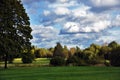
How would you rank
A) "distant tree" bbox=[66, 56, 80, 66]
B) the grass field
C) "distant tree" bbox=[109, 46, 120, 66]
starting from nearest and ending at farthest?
the grass field, "distant tree" bbox=[109, 46, 120, 66], "distant tree" bbox=[66, 56, 80, 66]

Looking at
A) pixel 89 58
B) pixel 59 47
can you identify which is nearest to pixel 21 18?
pixel 89 58

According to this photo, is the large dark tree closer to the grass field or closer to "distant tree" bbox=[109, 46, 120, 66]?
the grass field

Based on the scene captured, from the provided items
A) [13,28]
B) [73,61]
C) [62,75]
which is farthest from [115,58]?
[62,75]

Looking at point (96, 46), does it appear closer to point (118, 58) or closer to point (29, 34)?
point (118, 58)

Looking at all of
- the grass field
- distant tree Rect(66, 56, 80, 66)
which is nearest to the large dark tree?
the grass field

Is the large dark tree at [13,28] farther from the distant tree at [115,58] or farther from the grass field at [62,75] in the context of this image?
the distant tree at [115,58]

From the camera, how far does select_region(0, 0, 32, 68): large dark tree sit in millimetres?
66938

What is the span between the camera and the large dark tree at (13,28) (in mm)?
66938

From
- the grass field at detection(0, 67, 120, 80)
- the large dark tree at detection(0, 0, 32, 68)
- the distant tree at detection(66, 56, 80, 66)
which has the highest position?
the large dark tree at detection(0, 0, 32, 68)

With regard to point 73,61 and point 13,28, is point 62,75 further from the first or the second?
point 73,61

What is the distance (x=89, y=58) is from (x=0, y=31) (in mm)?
35245

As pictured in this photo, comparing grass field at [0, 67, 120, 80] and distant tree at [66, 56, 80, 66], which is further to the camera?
distant tree at [66, 56, 80, 66]

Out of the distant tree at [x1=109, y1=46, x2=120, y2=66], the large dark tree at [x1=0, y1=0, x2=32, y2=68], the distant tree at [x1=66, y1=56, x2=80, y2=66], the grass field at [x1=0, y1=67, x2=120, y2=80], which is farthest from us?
the distant tree at [x1=66, y1=56, x2=80, y2=66]

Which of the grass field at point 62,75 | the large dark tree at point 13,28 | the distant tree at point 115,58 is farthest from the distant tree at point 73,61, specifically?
the grass field at point 62,75
